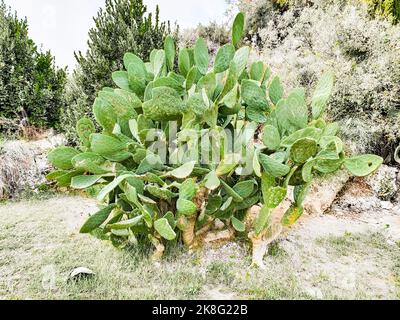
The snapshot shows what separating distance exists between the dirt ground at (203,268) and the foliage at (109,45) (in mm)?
3038

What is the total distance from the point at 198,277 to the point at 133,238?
643mm

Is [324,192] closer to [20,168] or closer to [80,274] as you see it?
[80,274]

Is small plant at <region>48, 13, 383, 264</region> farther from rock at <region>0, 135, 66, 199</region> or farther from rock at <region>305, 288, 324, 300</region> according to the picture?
rock at <region>0, 135, 66, 199</region>

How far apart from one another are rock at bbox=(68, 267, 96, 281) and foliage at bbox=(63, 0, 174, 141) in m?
4.16

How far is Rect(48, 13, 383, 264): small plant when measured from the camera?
2.62m

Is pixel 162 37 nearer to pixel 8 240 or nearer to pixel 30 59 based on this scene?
pixel 30 59

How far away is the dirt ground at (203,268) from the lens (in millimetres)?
2615

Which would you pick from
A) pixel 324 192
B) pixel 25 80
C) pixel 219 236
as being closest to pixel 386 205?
pixel 324 192

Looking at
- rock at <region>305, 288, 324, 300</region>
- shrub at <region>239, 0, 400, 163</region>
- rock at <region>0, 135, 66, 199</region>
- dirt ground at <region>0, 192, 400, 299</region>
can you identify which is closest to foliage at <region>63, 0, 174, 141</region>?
rock at <region>0, 135, 66, 199</region>

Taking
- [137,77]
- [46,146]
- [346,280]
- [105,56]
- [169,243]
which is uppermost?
[105,56]

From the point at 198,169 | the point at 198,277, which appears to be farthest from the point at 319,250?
the point at 198,169

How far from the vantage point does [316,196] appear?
524 centimetres

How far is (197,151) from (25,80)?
586 centimetres

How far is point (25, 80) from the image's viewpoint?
24.5 feet
